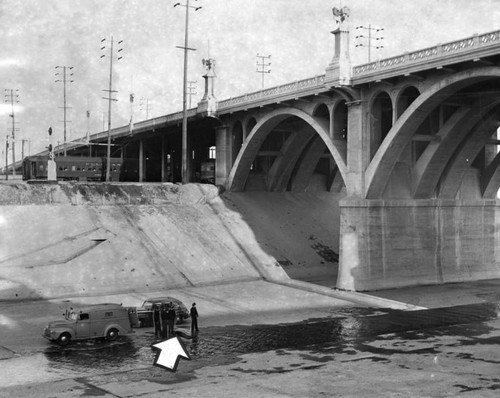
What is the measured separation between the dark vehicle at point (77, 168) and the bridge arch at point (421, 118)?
4478 cm

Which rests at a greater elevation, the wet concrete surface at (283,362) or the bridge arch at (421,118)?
the bridge arch at (421,118)

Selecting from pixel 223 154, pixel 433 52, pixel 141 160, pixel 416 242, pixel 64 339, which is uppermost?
pixel 433 52

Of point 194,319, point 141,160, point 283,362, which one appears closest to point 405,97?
point 194,319

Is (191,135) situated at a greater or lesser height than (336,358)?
greater

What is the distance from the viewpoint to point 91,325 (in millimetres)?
29000

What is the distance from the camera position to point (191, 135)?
7606 centimetres

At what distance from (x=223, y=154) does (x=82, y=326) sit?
125 feet

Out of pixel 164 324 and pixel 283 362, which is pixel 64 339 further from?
pixel 283 362

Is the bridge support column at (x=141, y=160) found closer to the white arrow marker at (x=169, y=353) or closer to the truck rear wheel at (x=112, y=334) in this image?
the truck rear wheel at (x=112, y=334)

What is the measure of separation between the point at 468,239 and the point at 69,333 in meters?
32.6

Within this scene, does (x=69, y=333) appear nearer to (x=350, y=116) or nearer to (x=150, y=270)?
(x=150, y=270)

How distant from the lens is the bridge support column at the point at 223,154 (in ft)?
214

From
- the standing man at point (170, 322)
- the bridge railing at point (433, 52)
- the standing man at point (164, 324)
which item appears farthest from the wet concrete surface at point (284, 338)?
the bridge railing at point (433, 52)

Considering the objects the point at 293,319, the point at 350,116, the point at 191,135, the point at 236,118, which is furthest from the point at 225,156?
the point at 293,319
